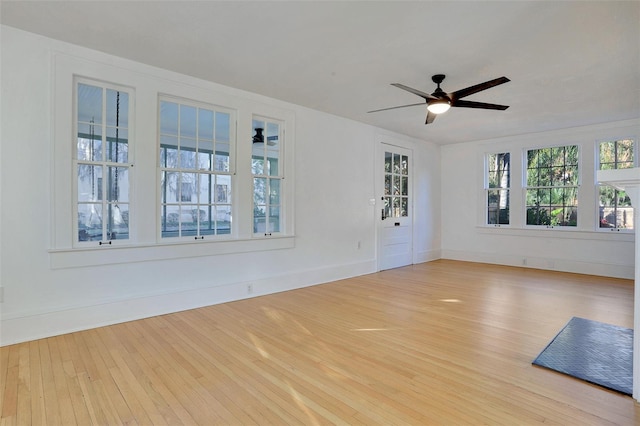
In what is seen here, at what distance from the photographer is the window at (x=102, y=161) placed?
3.36 m

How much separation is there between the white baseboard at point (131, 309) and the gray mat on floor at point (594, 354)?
3.18 meters

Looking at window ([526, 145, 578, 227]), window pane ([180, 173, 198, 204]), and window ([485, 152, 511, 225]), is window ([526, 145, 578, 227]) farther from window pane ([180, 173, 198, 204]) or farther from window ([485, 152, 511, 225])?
window pane ([180, 173, 198, 204])

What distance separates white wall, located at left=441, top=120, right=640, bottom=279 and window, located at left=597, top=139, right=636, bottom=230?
0.40 ft

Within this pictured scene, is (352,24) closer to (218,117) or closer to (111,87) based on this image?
(218,117)

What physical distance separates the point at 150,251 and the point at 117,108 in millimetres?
1615

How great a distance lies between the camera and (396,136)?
22.1 feet

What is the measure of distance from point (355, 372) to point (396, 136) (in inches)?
208

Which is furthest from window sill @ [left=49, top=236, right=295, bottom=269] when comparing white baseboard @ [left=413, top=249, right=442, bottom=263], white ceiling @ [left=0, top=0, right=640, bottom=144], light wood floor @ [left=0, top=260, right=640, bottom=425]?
white baseboard @ [left=413, top=249, right=442, bottom=263]

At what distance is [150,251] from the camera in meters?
3.67

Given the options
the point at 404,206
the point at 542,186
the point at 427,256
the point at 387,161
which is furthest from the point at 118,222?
the point at 542,186

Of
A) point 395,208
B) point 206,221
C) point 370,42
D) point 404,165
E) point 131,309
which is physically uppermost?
point 370,42

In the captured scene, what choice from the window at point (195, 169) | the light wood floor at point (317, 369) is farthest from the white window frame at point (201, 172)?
the light wood floor at point (317, 369)

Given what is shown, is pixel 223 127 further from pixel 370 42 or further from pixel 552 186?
pixel 552 186

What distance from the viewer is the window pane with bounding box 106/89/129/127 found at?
3.54 meters
